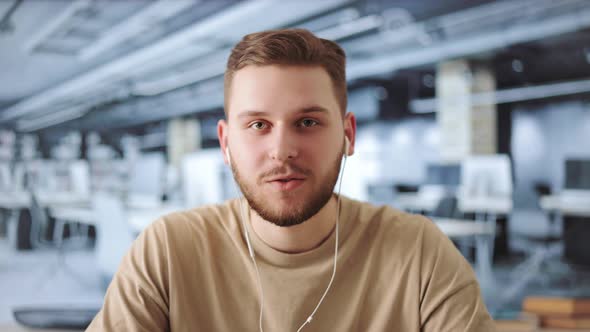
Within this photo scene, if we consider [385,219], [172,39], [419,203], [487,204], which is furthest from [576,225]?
[385,219]

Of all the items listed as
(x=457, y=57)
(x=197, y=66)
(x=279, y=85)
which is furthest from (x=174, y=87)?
(x=457, y=57)

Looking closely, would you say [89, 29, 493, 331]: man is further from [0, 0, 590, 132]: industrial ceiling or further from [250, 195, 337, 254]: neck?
[0, 0, 590, 132]: industrial ceiling

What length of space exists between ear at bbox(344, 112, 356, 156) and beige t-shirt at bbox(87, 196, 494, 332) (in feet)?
0.63

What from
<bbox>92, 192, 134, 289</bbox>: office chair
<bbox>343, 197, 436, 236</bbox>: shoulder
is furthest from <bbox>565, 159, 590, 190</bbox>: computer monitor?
<bbox>343, 197, 436, 236</bbox>: shoulder

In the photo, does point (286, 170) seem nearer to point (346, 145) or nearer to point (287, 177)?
point (287, 177)

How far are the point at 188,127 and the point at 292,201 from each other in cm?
313

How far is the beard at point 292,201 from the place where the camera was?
0.97 meters

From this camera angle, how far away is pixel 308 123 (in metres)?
0.98

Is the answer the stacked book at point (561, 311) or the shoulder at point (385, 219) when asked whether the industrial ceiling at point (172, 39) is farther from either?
the stacked book at point (561, 311)

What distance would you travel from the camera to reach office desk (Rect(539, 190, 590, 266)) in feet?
17.6

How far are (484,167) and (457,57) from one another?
2863mm

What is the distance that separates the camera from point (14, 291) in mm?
2709

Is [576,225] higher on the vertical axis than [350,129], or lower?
lower

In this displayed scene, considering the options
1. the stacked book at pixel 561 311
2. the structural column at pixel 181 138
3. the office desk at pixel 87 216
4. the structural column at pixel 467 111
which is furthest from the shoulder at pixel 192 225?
the structural column at pixel 467 111
